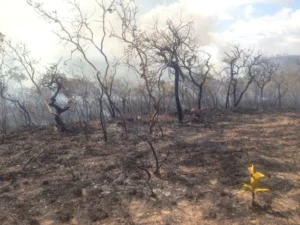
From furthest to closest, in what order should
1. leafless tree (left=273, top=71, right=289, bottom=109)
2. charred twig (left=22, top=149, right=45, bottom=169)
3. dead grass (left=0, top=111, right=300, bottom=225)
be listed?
1. leafless tree (left=273, top=71, right=289, bottom=109)
2. charred twig (left=22, top=149, right=45, bottom=169)
3. dead grass (left=0, top=111, right=300, bottom=225)

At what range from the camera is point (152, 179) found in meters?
12.4

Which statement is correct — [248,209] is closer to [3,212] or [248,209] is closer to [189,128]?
[3,212]

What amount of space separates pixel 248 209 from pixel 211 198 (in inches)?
54.2

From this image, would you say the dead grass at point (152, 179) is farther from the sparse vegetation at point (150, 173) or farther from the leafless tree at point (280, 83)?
the leafless tree at point (280, 83)

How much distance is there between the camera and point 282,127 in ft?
69.5

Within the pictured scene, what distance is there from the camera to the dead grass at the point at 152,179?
9695 mm

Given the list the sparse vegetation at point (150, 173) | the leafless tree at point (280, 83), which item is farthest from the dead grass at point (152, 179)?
the leafless tree at point (280, 83)

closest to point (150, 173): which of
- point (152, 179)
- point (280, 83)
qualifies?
point (152, 179)

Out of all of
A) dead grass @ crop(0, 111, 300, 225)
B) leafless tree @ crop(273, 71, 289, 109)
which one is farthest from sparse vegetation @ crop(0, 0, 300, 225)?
leafless tree @ crop(273, 71, 289, 109)

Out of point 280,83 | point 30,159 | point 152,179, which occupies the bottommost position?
point 152,179

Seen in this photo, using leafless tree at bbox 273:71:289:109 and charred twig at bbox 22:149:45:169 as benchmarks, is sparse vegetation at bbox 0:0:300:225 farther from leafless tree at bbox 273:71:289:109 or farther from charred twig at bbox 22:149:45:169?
leafless tree at bbox 273:71:289:109

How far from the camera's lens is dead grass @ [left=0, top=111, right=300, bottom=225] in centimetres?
970

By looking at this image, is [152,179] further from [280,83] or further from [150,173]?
[280,83]

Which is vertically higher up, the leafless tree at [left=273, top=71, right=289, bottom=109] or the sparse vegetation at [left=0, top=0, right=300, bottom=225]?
the leafless tree at [left=273, top=71, right=289, bottom=109]
